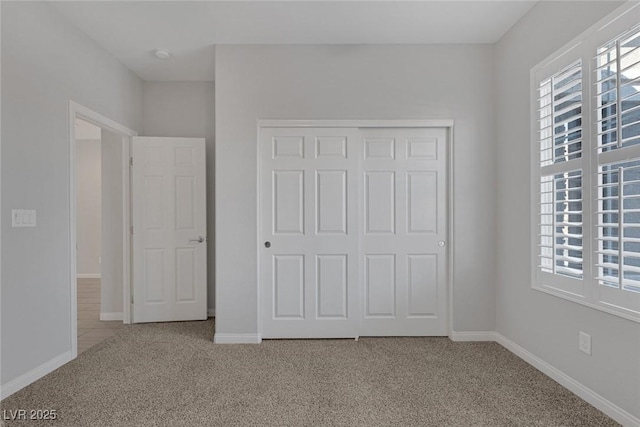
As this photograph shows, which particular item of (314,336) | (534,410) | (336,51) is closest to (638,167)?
(534,410)

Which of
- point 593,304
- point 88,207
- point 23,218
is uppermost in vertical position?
point 88,207

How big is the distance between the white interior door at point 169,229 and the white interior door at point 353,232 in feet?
3.53

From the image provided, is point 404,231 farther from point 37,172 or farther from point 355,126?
point 37,172

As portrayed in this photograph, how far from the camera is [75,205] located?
9.96 feet

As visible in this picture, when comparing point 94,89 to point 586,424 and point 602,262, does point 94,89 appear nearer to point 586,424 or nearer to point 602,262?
point 602,262

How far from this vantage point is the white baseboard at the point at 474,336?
343cm

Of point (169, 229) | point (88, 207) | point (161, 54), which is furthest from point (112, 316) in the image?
point (88, 207)

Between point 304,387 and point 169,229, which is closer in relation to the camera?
point 304,387

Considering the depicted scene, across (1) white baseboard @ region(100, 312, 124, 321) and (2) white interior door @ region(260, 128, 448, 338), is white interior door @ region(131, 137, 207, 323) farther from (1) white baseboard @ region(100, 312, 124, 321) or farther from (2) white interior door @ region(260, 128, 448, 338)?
(2) white interior door @ region(260, 128, 448, 338)

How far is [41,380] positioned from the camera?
8.48 ft

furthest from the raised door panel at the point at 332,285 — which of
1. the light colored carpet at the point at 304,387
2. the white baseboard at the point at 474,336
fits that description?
the white baseboard at the point at 474,336

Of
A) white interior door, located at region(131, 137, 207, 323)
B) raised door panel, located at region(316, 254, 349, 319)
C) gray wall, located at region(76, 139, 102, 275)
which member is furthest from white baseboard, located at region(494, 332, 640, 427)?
gray wall, located at region(76, 139, 102, 275)

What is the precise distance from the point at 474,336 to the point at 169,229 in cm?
341

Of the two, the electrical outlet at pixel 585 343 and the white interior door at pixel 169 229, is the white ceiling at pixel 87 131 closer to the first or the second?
the white interior door at pixel 169 229
